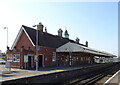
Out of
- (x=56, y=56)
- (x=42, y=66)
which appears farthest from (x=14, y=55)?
(x=56, y=56)

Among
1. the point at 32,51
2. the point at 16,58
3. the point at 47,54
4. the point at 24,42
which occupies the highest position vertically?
the point at 24,42

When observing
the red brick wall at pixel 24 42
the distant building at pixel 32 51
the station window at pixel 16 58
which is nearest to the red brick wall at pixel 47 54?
the distant building at pixel 32 51

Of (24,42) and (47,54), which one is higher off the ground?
(24,42)

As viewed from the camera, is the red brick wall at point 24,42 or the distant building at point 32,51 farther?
the red brick wall at point 24,42

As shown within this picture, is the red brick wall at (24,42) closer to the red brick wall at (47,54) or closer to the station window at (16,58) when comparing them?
the red brick wall at (47,54)

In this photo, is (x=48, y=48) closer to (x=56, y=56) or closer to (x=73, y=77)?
(x=56, y=56)

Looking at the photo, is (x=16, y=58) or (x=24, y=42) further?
(x=24, y=42)

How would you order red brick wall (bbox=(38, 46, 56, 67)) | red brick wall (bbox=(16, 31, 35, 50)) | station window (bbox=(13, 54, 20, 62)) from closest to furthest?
station window (bbox=(13, 54, 20, 62))
red brick wall (bbox=(16, 31, 35, 50))
red brick wall (bbox=(38, 46, 56, 67))

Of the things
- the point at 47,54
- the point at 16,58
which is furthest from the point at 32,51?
the point at 47,54

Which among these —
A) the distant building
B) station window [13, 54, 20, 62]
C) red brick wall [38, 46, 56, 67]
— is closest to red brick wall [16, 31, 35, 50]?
the distant building

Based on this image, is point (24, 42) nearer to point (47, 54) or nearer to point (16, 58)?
point (16, 58)

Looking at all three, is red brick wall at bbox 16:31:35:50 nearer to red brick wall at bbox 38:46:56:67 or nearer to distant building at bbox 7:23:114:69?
distant building at bbox 7:23:114:69

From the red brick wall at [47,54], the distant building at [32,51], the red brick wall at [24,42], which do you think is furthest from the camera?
the red brick wall at [47,54]

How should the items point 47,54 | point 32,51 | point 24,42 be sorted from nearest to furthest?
point 32,51 < point 24,42 < point 47,54
